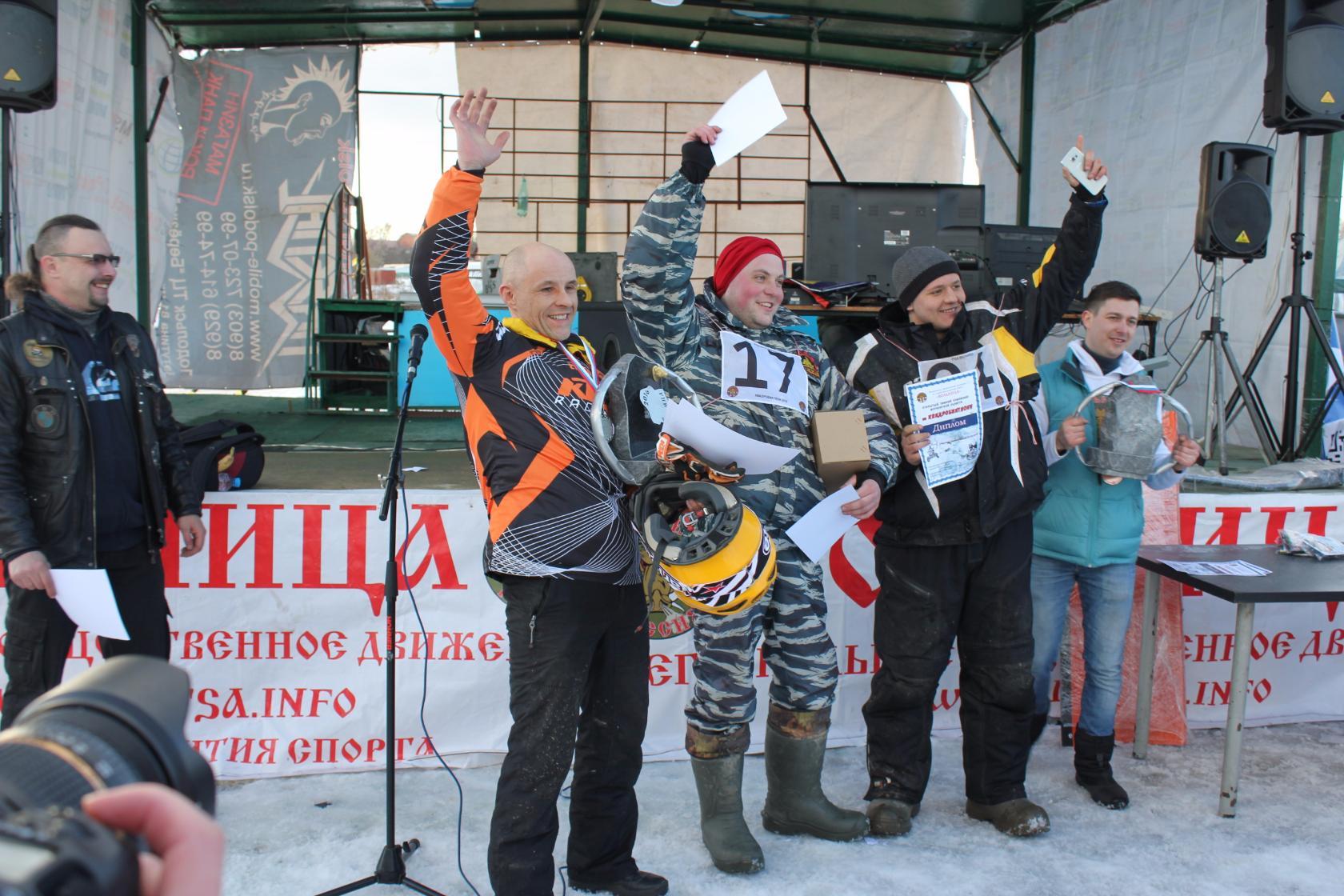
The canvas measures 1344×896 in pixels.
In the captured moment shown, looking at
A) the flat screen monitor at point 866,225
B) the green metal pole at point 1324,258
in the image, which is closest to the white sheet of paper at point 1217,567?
the green metal pole at point 1324,258

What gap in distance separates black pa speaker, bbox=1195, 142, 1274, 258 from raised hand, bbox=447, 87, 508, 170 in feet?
15.2

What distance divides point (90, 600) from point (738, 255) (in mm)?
1938

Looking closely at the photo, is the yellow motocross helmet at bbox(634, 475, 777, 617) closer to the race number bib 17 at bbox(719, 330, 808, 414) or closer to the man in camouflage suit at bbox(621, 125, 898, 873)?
the man in camouflage suit at bbox(621, 125, 898, 873)

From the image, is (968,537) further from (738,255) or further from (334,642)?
(334,642)

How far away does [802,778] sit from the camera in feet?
9.43

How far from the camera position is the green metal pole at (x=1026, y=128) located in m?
9.33

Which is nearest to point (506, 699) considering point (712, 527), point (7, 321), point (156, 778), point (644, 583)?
point (644, 583)

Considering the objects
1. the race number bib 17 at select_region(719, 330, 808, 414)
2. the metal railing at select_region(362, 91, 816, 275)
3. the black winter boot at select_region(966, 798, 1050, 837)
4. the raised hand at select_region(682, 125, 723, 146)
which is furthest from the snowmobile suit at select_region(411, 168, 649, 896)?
the metal railing at select_region(362, 91, 816, 275)

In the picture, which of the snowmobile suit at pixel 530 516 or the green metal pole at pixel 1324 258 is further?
the green metal pole at pixel 1324 258

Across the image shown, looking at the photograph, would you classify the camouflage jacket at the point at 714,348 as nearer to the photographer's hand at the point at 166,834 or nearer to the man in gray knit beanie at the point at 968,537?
the man in gray knit beanie at the point at 968,537

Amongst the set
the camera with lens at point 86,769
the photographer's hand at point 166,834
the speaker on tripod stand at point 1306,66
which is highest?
the speaker on tripod stand at point 1306,66

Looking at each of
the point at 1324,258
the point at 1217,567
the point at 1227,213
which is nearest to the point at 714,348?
the point at 1217,567

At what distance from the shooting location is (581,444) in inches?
91.8

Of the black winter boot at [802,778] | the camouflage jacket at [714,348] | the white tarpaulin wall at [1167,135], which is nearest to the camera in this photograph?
the camouflage jacket at [714,348]
